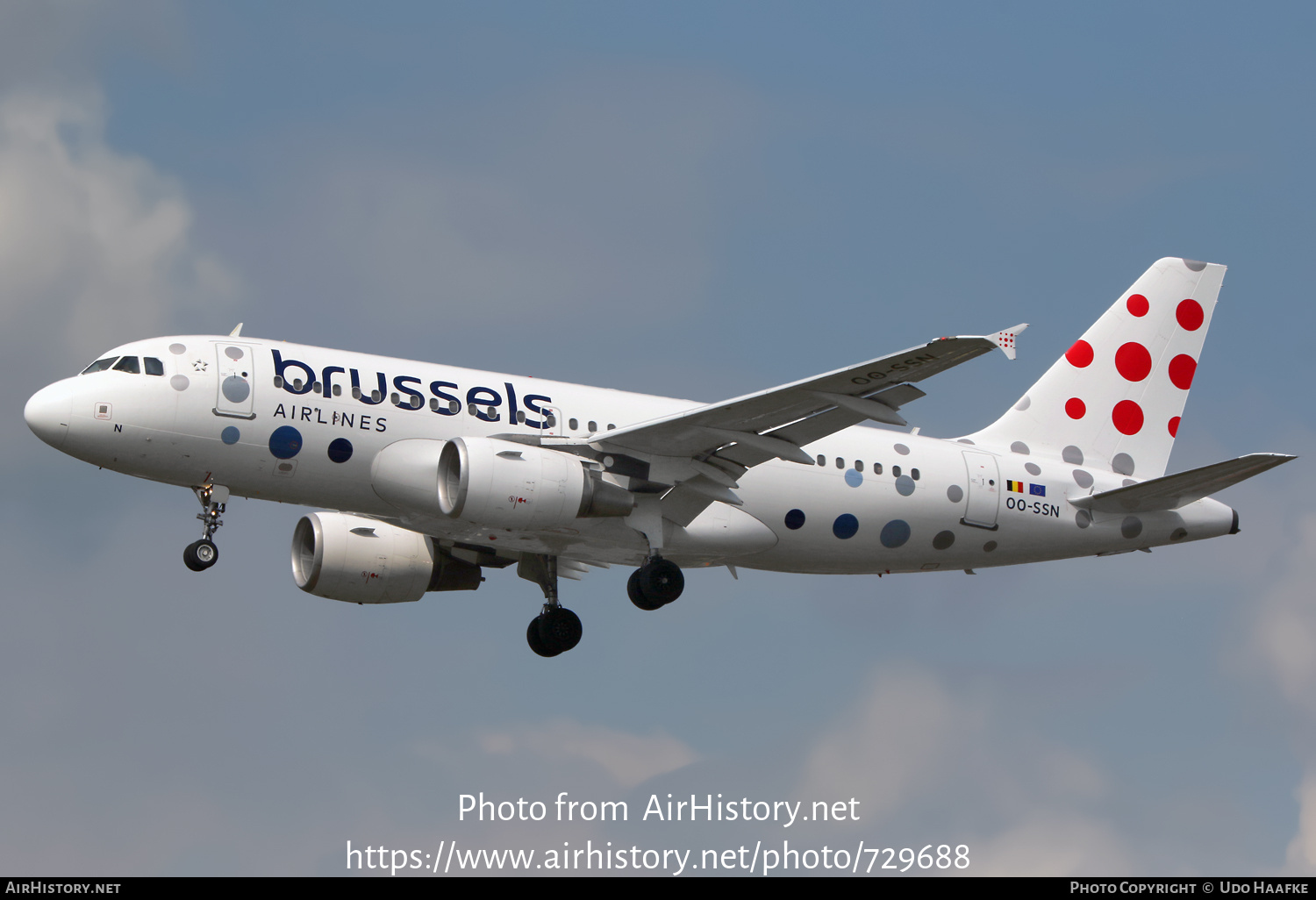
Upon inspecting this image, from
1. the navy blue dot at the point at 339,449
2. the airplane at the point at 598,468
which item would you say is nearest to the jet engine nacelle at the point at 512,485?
the airplane at the point at 598,468

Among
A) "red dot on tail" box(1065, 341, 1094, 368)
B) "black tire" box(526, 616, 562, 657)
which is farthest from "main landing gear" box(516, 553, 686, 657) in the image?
"red dot on tail" box(1065, 341, 1094, 368)

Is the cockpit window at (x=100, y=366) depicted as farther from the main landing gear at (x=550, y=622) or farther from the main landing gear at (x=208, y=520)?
the main landing gear at (x=550, y=622)

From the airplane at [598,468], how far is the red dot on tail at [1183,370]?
76.3 inches

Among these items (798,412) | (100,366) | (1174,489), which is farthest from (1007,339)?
(100,366)

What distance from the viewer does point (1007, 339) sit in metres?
25.5

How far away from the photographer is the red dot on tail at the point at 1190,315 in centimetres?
3978

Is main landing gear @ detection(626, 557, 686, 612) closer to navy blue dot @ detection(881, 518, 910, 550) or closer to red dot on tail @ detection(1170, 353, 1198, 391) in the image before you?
navy blue dot @ detection(881, 518, 910, 550)

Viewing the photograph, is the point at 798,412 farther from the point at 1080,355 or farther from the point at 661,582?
the point at 1080,355

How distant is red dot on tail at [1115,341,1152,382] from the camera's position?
3884 cm

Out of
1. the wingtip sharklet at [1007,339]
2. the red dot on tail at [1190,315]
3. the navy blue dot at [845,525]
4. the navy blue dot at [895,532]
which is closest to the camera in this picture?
the wingtip sharklet at [1007,339]

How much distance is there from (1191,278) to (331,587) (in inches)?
843

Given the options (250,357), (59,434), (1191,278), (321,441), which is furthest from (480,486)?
(1191,278)

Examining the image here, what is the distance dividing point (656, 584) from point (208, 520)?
8265 mm

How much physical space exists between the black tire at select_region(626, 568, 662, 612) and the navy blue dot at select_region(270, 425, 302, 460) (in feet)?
22.0
